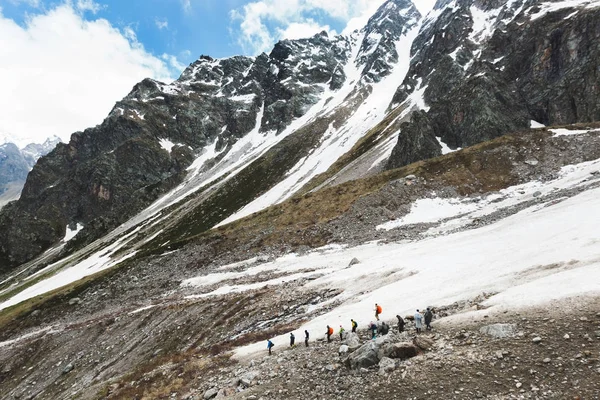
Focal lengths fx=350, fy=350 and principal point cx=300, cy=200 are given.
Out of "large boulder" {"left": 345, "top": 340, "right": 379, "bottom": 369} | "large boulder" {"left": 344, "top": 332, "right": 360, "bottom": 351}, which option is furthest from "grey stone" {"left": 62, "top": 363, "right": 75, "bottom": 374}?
"large boulder" {"left": 345, "top": 340, "right": 379, "bottom": 369}

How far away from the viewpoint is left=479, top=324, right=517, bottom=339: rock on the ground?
626 inches

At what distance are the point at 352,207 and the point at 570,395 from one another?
158 ft

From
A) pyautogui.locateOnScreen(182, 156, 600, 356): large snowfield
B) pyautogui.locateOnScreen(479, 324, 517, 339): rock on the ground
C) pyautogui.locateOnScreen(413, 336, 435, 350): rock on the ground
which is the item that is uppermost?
pyautogui.locateOnScreen(413, 336, 435, 350): rock on the ground

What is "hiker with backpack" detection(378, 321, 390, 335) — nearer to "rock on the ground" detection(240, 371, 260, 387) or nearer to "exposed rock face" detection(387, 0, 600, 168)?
"rock on the ground" detection(240, 371, 260, 387)

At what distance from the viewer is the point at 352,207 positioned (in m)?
59.5

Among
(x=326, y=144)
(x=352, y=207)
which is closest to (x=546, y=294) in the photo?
(x=352, y=207)

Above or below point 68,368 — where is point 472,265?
below

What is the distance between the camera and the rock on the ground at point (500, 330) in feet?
52.2

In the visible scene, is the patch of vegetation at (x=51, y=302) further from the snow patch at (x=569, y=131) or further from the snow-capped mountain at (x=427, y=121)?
the snow patch at (x=569, y=131)

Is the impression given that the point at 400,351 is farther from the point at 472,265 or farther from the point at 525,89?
the point at 525,89

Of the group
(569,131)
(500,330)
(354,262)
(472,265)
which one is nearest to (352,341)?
(500,330)

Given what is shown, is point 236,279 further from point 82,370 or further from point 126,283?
point 126,283

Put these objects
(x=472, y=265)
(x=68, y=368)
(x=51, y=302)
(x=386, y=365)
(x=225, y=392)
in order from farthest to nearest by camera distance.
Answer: (x=51, y=302), (x=68, y=368), (x=472, y=265), (x=225, y=392), (x=386, y=365)

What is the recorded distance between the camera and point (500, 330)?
16219 millimetres
